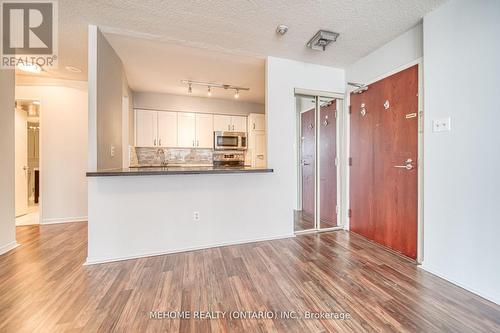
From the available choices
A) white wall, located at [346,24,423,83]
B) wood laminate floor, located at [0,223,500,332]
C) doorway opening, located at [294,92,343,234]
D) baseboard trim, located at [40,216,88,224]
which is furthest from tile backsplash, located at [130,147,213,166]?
white wall, located at [346,24,423,83]

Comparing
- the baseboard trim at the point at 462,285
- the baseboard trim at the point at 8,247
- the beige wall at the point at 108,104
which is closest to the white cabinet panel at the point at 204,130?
the beige wall at the point at 108,104

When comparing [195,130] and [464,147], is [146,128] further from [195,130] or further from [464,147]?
[464,147]

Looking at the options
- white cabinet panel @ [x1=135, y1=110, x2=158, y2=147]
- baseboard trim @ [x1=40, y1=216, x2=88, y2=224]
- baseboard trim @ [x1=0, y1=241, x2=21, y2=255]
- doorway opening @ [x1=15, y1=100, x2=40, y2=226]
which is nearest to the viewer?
baseboard trim @ [x1=0, y1=241, x2=21, y2=255]

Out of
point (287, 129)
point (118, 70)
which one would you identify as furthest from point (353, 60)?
point (118, 70)

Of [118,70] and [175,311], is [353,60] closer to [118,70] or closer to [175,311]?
[118,70]

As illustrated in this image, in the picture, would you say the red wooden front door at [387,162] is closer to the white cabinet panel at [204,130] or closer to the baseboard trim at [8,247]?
the white cabinet panel at [204,130]

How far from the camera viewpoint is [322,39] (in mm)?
2350

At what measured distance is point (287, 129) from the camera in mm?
2961

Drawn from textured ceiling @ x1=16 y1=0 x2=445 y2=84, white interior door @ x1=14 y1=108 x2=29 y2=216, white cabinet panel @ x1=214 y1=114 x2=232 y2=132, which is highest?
textured ceiling @ x1=16 y1=0 x2=445 y2=84

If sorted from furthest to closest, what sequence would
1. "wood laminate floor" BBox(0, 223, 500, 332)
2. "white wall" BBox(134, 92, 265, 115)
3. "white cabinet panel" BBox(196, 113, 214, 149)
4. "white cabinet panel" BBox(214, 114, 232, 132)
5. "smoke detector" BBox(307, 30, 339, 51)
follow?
"white cabinet panel" BBox(214, 114, 232, 132)
"white cabinet panel" BBox(196, 113, 214, 149)
"white wall" BBox(134, 92, 265, 115)
"smoke detector" BBox(307, 30, 339, 51)
"wood laminate floor" BBox(0, 223, 500, 332)

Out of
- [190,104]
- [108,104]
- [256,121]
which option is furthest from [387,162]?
[190,104]

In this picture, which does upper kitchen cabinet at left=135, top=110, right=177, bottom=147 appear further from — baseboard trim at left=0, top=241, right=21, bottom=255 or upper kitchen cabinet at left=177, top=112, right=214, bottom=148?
baseboard trim at left=0, top=241, right=21, bottom=255

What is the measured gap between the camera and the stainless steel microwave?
4.79 metres

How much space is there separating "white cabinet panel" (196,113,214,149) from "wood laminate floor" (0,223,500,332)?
2.78 meters
